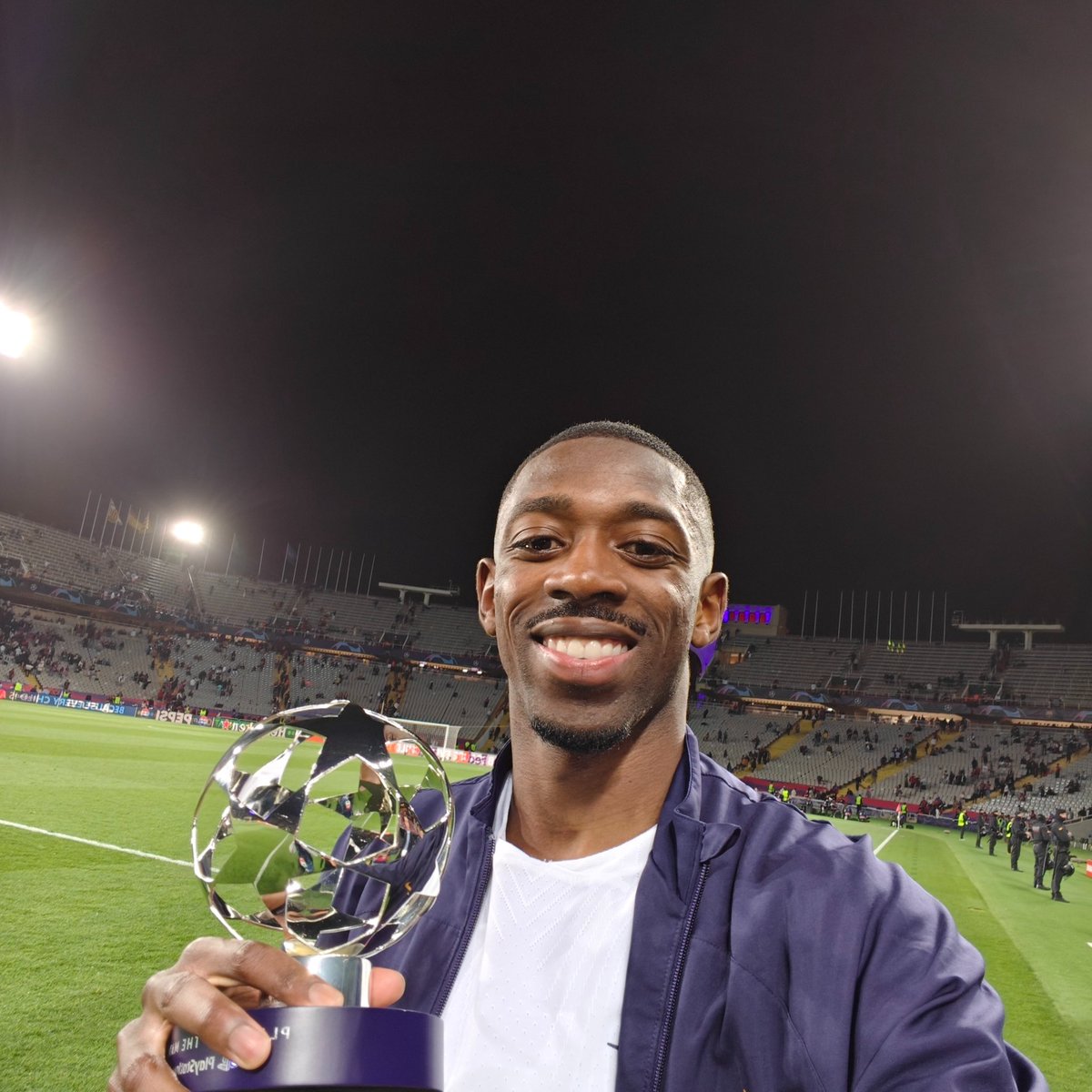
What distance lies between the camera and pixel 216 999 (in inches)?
42.1

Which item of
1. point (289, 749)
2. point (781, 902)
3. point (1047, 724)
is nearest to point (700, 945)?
point (781, 902)

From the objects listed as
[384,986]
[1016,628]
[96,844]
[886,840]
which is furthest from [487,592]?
[1016,628]

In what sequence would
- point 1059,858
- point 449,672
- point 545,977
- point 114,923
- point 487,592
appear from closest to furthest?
point 545,977 < point 487,592 < point 114,923 < point 1059,858 < point 449,672

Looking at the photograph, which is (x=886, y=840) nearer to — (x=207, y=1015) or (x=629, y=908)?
(x=629, y=908)

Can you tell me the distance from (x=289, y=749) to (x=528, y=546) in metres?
0.87

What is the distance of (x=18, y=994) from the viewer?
15.7ft

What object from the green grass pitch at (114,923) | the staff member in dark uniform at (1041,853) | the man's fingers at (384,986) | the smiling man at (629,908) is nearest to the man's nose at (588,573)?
the smiling man at (629,908)

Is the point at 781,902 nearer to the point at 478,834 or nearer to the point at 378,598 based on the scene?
the point at 478,834

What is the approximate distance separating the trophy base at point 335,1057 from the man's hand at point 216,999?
0.02 meters

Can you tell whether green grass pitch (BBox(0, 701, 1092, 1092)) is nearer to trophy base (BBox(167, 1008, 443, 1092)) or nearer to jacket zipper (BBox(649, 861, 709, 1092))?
jacket zipper (BBox(649, 861, 709, 1092))

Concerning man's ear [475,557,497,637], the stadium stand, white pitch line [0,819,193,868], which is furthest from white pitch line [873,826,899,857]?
man's ear [475,557,497,637]

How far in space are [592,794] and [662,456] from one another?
964mm

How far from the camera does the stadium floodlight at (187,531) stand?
231 feet

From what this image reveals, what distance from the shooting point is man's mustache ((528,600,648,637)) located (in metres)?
1.97
